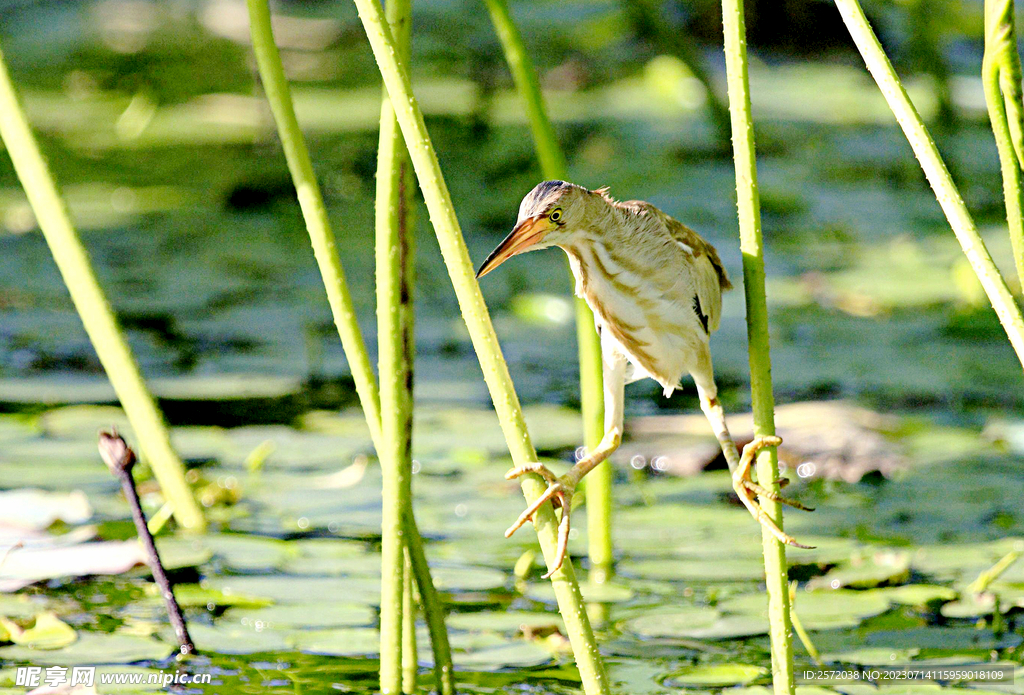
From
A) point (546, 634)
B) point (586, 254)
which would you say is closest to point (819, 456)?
point (546, 634)

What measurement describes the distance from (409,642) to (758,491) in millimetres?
487

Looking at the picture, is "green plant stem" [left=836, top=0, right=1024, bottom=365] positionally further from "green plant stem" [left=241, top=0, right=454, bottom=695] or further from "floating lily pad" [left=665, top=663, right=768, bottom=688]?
"floating lily pad" [left=665, top=663, right=768, bottom=688]

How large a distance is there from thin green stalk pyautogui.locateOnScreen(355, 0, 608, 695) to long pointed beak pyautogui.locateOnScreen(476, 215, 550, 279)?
8 cm

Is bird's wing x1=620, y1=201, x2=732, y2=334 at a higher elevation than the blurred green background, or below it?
below

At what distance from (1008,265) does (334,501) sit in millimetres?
2132

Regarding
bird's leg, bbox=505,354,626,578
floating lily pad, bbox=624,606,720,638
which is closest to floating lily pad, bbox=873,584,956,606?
floating lily pad, bbox=624,606,720,638

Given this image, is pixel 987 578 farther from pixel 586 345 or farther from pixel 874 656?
pixel 586 345

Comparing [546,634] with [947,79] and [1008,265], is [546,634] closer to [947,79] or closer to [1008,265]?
[1008,265]

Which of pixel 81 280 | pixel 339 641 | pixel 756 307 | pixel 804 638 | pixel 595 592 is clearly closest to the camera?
pixel 756 307

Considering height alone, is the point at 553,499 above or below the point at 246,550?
below

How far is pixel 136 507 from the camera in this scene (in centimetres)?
140

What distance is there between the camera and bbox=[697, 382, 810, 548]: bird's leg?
3.63 feet

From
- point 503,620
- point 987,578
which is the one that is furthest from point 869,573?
point 503,620

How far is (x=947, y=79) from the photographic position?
4.32 metres
